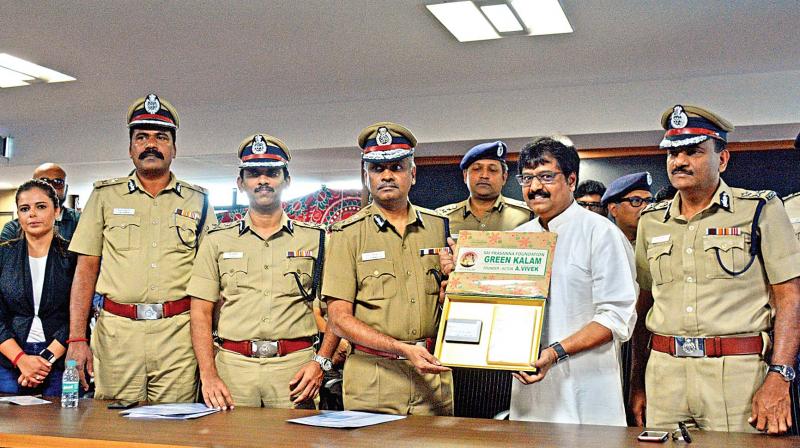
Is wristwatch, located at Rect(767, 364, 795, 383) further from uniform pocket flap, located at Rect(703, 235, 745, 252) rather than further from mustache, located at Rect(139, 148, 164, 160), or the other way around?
mustache, located at Rect(139, 148, 164, 160)

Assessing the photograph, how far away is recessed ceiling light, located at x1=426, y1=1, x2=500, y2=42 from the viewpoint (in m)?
5.34

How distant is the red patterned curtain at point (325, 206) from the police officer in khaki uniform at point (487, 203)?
4.67 m

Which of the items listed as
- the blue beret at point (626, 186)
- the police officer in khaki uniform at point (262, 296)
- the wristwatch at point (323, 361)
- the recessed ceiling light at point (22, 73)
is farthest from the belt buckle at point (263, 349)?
the recessed ceiling light at point (22, 73)

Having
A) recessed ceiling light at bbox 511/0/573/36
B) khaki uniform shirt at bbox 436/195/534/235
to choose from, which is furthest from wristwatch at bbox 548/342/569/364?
recessed ceiling light at bbox 511/0/573/36

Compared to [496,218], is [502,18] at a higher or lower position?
higher

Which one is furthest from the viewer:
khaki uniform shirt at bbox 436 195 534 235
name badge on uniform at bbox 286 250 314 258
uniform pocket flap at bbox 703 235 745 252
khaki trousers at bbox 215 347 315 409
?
khaki uniform shirt at bbox 436 195 534 235

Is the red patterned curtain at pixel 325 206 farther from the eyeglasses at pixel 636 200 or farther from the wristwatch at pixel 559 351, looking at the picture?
the wristwatch at pixel 559 351

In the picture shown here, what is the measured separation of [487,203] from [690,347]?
180 cm

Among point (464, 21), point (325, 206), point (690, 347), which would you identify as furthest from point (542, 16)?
point (325, 206)

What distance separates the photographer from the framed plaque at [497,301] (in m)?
2.68

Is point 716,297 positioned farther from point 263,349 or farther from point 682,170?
point 263,349

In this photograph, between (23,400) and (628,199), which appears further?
(628,199)

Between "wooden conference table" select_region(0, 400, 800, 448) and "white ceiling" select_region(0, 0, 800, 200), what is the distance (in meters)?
3.39

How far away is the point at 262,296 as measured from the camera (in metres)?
3.55
